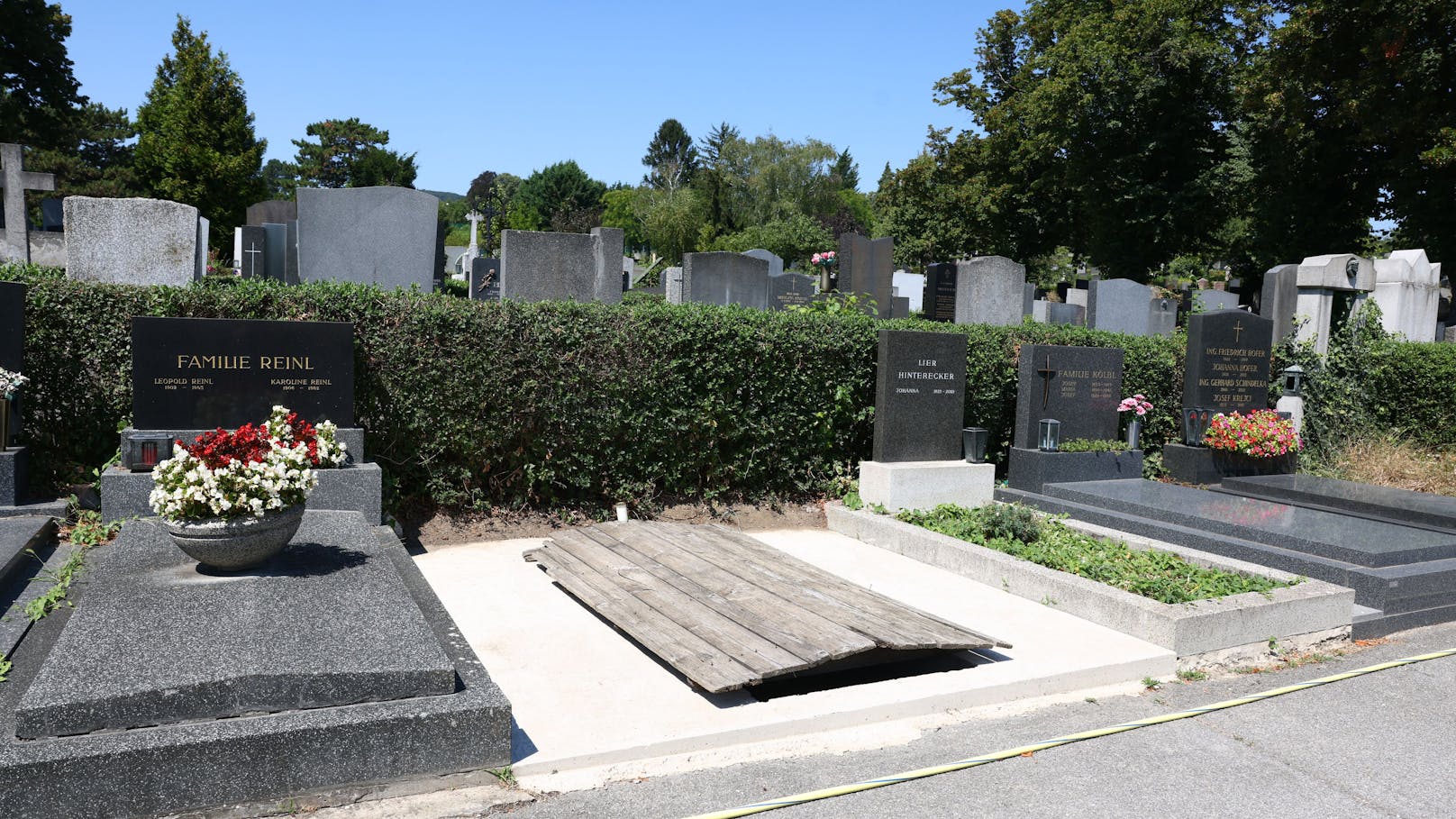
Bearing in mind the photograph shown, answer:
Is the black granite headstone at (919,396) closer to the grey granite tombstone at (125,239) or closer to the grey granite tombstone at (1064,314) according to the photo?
the grey granite tombstone at (125,239)

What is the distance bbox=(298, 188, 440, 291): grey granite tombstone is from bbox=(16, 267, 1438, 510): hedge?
2.02m

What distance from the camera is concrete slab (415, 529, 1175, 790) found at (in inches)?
156

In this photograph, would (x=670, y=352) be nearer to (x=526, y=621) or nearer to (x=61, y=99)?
(x=526, y=621)

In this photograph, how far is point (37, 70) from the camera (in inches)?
1284

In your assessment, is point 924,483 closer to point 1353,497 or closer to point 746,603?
point 746,603

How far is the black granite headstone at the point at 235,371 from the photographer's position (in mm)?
6453

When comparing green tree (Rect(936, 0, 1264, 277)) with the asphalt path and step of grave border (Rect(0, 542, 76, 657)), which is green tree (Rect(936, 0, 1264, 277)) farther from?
step of grave border (Rect(0, 542, 76, 657))

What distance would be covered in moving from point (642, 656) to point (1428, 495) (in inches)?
342

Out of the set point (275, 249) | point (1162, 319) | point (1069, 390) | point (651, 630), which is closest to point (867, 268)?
point (1069, 390)

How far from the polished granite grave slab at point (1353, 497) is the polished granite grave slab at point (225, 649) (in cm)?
866

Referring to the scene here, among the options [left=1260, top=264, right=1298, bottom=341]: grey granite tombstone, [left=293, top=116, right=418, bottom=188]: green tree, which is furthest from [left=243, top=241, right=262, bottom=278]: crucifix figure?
[left=293, top=116, right=418, bottom=188]: green tree

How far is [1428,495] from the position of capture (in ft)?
30.8

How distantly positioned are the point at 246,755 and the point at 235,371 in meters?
4.15

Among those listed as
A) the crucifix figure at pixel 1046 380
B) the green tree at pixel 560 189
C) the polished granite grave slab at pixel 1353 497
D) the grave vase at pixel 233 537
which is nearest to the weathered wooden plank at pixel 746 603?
the grave vase at pixel 233 537
